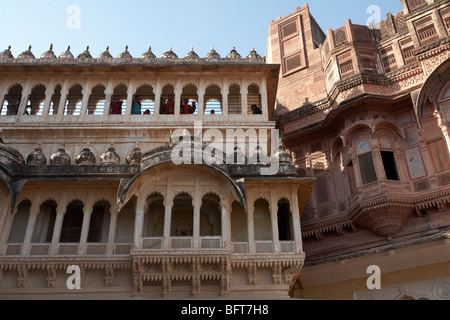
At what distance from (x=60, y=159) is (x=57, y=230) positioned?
8.15ft

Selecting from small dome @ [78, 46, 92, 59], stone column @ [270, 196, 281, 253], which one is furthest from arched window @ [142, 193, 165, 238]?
small dome @ [78, 46, 92, 59]

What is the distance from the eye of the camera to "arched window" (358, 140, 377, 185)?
1481cm

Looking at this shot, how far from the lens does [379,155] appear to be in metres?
15.0

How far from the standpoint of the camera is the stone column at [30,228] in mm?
12414

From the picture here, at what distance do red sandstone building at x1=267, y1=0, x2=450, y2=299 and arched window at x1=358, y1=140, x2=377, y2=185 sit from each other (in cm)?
4

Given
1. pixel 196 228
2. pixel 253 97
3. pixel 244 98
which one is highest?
pixel 253 97

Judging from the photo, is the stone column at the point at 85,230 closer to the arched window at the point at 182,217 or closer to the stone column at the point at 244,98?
the arched window at the point at 182,217

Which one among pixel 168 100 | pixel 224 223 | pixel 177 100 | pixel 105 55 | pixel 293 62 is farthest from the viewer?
pixel 293 62

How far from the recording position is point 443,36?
15.5 m

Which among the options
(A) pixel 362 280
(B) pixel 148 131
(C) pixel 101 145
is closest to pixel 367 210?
Result: (A) pixel 362 280

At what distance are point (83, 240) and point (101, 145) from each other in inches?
164

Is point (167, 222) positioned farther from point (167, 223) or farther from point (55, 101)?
point (55, 101)

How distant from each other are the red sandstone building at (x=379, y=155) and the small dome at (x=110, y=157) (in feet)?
22.9

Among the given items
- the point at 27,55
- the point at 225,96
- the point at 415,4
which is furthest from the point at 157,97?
the point at 415,4
